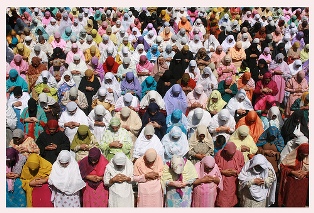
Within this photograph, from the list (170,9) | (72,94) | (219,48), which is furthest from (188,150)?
(170,9)

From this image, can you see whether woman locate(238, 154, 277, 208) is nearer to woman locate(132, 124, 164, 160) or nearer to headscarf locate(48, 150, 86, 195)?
Answer: woman locate(132, 124, 164, 160)

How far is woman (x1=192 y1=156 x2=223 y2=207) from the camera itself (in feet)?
17.3

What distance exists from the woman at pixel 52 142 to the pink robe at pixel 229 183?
2662mm

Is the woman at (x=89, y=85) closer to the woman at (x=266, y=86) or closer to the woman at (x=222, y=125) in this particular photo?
the woman at (x=222, y=125)

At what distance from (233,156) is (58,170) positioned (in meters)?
2.74

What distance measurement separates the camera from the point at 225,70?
30.9 ft

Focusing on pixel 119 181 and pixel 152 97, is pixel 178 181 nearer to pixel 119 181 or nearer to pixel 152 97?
pixel 119 181

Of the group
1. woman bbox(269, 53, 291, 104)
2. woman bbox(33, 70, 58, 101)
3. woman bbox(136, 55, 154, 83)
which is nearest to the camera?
woman bbox(33, 70, 58, 101)

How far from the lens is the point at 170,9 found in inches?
653

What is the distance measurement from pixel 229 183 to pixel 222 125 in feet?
5.03

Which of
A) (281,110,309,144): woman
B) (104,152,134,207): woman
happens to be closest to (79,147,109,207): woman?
(104,152,134,207): woman

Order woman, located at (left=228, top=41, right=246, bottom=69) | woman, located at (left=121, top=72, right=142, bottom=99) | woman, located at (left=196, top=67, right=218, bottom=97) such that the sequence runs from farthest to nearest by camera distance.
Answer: woman, located at (left=228, top=41, right=246, bottom=69) → woman, located at (left=196, top=67, right=218, bottom=97) → woman, located at (left=121, top=72, right=142, bottom=99)

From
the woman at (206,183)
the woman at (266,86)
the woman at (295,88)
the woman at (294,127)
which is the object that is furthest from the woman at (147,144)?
the woman at (295,88)

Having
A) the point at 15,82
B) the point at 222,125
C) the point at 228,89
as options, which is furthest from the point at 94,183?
the point at 15,82
